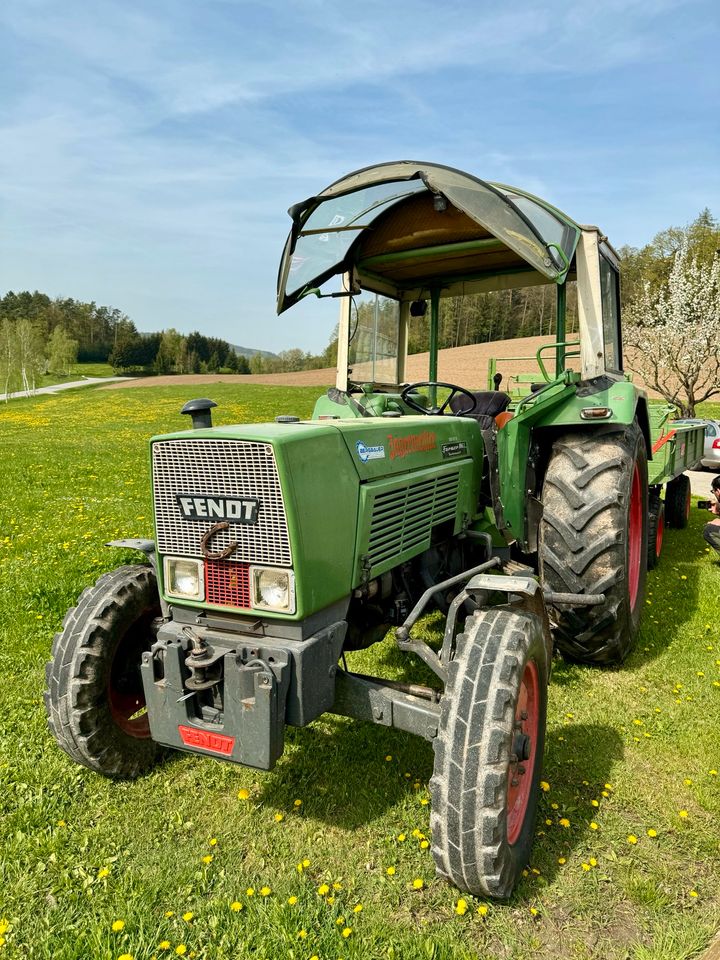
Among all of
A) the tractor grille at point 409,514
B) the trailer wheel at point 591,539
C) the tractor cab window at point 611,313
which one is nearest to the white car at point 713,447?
the tractor cab window at point 611,313

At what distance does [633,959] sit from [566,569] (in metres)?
1.97

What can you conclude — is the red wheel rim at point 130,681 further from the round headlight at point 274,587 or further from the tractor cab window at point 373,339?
the tractor cab window at point 373,339

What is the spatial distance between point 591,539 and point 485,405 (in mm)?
1038

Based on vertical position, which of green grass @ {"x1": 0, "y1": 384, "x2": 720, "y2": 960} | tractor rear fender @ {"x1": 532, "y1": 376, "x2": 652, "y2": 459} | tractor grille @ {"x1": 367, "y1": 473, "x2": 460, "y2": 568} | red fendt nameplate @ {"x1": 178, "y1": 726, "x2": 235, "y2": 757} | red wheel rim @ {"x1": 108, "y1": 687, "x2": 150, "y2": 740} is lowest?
green grass @ {"x1": 0, "y1": 384, "x2": 720, "y2": 960}

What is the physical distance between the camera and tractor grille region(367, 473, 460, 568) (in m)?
2.90

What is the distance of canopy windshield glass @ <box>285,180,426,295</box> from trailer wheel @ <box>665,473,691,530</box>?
603 cm

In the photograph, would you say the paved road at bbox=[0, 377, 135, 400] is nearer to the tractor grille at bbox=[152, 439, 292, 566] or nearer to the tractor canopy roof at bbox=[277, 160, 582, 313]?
the tractor canopy roof at bbox=[277, 160, 582, 313]

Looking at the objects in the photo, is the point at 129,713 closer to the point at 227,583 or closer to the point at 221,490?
the point at 227,583

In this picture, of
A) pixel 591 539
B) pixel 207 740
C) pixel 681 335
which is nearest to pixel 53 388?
pixel 681 335

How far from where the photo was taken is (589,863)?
2.66 metres

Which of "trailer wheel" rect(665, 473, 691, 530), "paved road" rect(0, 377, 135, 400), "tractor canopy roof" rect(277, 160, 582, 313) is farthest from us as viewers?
"paved road" rect(0, 377, 135, 400)

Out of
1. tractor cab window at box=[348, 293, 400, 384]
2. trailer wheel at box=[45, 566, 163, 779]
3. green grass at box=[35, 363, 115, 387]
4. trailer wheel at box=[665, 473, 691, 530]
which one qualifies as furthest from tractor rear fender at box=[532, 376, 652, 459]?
green grass at box=[35, 363, 115, 387]

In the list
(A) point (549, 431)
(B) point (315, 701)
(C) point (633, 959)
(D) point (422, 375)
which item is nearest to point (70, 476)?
(D) point (422, 375)

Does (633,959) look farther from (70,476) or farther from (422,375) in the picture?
(70,476)
